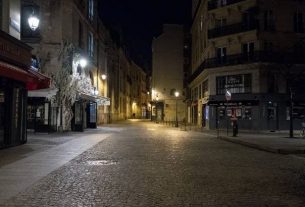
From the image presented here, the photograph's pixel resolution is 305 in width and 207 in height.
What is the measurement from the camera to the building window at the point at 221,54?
156 ft

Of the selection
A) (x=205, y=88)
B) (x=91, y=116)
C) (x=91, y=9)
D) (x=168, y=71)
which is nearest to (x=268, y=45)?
(x=205, y=88)

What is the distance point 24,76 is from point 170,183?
9.83m

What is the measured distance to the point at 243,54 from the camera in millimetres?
45312

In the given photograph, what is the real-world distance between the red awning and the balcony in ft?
93.5

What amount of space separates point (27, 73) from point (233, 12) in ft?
107

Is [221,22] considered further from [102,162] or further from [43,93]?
[102,162]

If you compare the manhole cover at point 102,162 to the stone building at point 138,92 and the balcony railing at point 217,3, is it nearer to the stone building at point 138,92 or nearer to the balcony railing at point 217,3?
the balcony railing at point 217,3

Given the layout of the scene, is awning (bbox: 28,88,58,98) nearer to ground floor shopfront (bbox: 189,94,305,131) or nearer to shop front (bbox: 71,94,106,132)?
shop front (bbox: 71,94,106,132)

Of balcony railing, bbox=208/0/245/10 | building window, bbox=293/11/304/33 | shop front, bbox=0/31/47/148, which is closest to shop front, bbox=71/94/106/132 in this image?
shop front, bbox=0/31/47/148

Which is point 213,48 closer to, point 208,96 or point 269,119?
point 208,96

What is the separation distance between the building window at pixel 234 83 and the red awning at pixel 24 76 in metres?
27.1

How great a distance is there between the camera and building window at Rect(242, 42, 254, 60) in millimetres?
44656

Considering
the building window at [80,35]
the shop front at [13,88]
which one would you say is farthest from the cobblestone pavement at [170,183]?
the building window at [80,35]

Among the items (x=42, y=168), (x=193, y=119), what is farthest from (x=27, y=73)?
(x=193, y=119)
